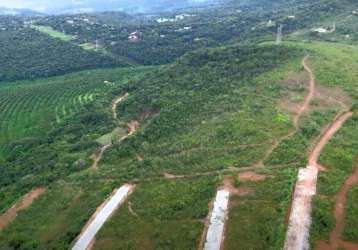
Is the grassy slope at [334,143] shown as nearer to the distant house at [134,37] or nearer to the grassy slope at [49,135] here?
the grassy slope at [49,135]

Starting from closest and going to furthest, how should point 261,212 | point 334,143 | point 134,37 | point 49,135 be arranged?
point 261,212
point 334,143
point 49,135
point 134,37

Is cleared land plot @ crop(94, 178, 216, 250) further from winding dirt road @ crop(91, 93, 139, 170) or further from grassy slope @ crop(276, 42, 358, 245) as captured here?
winding dirt road @ crop(91, 93, 139, 170)

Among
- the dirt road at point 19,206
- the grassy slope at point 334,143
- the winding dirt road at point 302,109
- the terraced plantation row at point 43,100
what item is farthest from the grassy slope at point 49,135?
the grassy slope at point 334,143

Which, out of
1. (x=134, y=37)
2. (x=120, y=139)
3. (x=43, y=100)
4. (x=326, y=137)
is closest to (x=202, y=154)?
(x=326, y=137)

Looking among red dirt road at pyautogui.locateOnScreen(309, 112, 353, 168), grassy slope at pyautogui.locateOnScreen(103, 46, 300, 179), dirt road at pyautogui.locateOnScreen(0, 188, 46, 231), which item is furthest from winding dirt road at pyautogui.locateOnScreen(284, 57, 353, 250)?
dirt road at pyautogui.locateOnScreen(0, 188, 46, 231)

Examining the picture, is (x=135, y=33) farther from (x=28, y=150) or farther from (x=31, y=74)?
(x=28, y=150)

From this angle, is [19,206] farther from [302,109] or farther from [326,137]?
[302,109]
